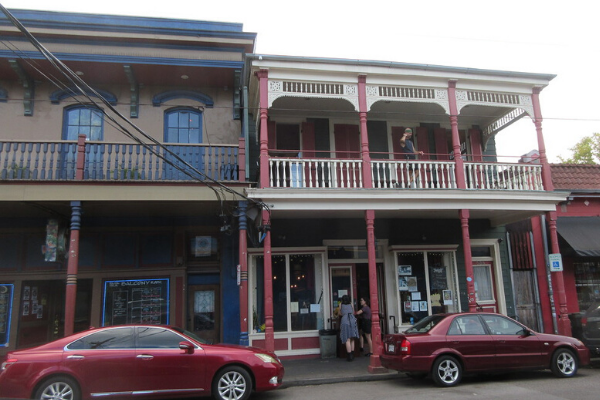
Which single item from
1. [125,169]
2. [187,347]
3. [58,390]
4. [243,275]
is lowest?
[58,390]

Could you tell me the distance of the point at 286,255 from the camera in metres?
13.4

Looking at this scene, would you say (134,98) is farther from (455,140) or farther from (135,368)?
(455,140)

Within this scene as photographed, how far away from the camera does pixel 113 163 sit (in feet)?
39.0

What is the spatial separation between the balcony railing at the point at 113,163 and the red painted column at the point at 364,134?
3.29m

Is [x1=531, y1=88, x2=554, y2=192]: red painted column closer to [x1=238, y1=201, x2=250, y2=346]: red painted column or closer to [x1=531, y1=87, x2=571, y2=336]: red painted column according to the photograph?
[x1=531, y1=87, x2=571, y2=336]: red painted column

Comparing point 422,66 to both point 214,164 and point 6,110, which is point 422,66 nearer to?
point 214,164

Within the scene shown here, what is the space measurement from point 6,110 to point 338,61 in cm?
942

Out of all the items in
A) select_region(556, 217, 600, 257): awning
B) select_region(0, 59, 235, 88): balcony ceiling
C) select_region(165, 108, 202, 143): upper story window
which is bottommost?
select_region(556, 217, 600, 257): awning

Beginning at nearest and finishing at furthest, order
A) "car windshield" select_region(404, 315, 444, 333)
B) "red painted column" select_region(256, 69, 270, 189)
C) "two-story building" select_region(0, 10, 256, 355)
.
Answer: "car windshield" select_region(404, 315, 444, 333), "red painted column" select_region(256, 69, 270, 189), "two-story building" select_region(0, 10, 256, 355)

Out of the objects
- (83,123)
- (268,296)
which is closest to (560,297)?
(268,296)

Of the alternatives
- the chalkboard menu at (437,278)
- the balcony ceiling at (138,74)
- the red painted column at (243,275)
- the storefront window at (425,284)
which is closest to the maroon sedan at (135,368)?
the red painted column at (243,275)

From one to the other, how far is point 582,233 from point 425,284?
5.20 meters

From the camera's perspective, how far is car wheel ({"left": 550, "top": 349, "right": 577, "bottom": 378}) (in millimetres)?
9383

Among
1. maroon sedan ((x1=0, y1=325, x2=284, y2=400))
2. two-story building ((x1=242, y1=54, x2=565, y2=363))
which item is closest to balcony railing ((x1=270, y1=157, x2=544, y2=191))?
two-story building ((x1=242, y1=54, x2=565, y2=363))
